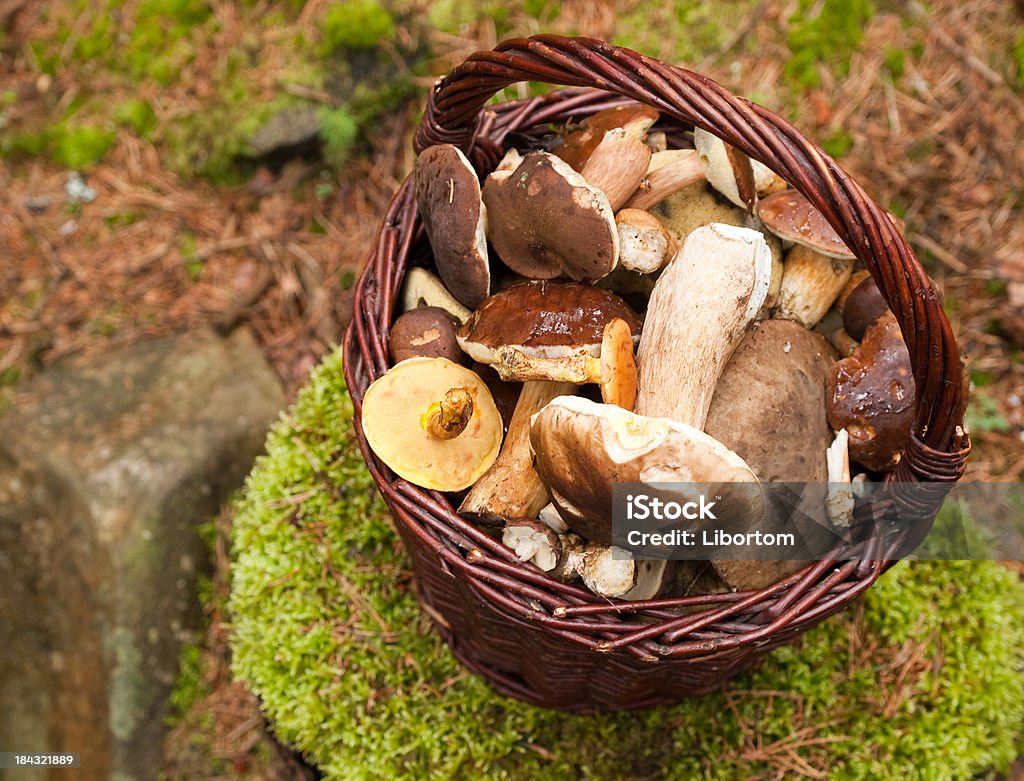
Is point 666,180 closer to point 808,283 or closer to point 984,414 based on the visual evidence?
point 808,283

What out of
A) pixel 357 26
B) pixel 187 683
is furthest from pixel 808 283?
pixel 187 683

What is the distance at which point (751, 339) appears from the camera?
2.03 metres

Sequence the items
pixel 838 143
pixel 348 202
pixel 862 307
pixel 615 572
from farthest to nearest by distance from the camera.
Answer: pixel 348 202 → pixel 838 143 → pixel 862 307 → pixel 615 572

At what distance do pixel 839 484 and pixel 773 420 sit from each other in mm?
235

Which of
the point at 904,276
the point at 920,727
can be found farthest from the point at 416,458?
the point at 920,727

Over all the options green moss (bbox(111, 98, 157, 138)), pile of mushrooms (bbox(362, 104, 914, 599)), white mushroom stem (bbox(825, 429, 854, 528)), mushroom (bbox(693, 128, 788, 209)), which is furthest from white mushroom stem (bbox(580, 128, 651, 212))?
green moss (bbox(111, 98, 157, 138))

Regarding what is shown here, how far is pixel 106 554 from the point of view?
2984 mm

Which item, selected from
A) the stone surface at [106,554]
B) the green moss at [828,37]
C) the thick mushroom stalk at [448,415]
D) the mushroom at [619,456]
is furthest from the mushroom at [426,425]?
the green moss at [828,37]

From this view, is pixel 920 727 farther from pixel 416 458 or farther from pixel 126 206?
pixel 126 206

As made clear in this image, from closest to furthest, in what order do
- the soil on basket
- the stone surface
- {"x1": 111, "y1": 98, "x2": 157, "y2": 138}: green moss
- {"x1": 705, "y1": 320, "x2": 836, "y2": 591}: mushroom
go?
{"x1": 705, "y1": 320, "x2": 836, "y2": 591}: mushroom
the stone surface
the soil on basket
{"x1": 111, "y1": 98, "x2": 157, "y2": 138}: green moss

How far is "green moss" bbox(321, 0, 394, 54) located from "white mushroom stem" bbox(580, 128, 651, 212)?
6.68 feet

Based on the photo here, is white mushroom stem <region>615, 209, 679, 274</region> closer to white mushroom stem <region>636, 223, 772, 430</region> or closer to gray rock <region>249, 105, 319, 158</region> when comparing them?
white mushroom stem <region>636, 223, 772, 430</region>

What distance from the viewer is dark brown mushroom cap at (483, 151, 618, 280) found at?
180 cm

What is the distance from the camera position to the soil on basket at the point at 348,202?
10.7 feet
